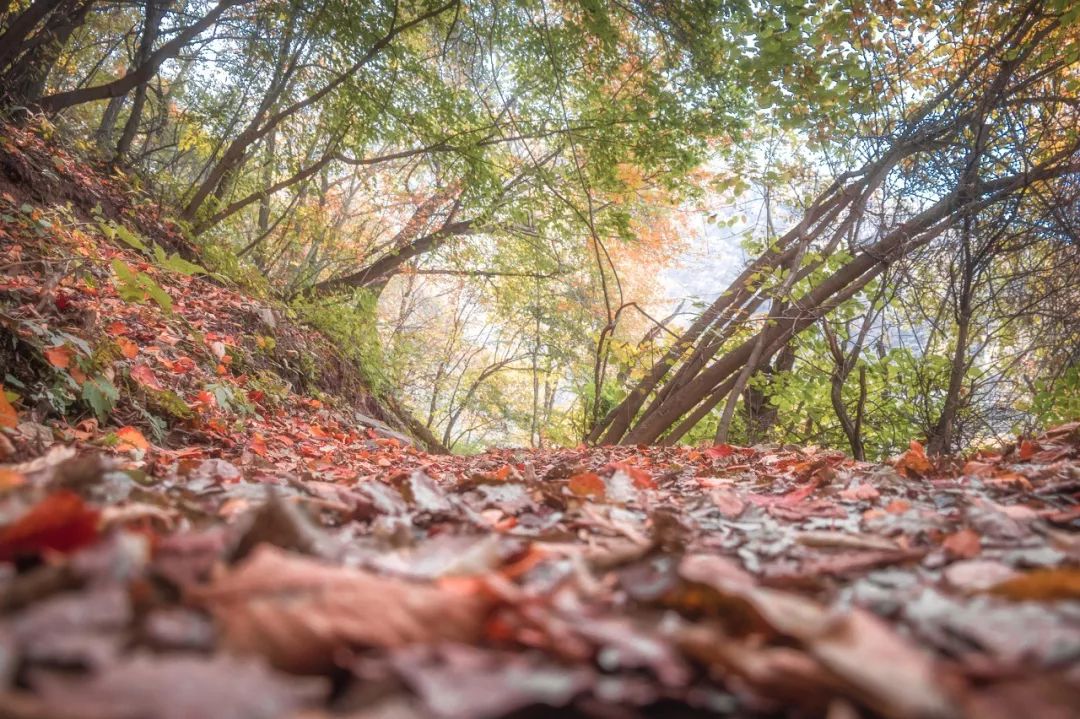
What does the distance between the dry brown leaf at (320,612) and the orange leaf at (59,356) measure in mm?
2447

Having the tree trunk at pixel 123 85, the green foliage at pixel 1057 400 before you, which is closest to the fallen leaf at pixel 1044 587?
the green foliage at pixel 1057 400

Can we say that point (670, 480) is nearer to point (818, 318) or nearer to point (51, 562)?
point (51, 562)

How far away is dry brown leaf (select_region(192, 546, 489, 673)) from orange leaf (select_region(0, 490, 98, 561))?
0.17 m

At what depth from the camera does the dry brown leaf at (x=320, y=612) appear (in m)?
0.53

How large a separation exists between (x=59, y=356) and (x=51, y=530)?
7.65 feet

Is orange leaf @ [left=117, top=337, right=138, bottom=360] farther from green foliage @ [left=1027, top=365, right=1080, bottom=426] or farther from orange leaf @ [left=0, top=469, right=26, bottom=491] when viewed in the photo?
green foliage @ [left=1027, top=365, right=1080, bottom=426]

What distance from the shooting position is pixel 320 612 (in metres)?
0.54

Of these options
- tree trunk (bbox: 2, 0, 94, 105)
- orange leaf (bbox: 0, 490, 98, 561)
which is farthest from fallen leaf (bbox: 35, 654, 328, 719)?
tree trunk (bbox: 2, 0, 94, 105)

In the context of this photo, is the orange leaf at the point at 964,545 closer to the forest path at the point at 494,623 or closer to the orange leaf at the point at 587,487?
the forest path at the point at 494,623

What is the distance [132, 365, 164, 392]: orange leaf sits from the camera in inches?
119

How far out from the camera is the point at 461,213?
9.79 metres

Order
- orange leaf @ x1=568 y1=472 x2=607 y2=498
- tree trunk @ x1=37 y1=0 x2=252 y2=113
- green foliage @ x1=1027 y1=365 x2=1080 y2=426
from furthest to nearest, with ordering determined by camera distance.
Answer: tree trunk @ x1=37 y1=0 x2=252 y2=113 → green foliage @ x1=1027 y1=365 x2=1080 y2=426 → orange leaf @ x1=568 y1=472 x2=607 y2=498

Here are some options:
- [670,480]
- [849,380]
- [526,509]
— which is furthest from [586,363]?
[526,509]

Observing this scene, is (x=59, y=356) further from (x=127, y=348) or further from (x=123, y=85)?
(x=123, y=85)
